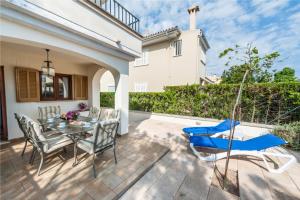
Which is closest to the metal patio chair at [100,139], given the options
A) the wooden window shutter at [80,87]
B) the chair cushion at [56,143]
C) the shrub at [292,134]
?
the chair cushion at [56,143]

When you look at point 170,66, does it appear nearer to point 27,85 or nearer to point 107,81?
point 107,81

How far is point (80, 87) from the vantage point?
245 inches

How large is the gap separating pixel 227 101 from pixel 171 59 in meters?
5.45

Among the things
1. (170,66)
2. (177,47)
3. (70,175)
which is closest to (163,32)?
(177,47)

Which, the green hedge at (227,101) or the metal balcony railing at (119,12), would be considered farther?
the green hedge at (227,101)

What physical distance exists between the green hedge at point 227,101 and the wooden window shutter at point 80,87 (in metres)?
3.65

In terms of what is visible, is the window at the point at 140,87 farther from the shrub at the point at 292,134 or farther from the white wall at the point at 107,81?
the shrub at the point at 292,134

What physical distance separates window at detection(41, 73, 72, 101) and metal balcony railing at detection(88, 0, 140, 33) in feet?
11.7

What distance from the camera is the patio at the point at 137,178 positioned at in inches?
88.7

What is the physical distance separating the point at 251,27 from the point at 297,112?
4.23 m

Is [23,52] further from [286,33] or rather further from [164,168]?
[286,33]

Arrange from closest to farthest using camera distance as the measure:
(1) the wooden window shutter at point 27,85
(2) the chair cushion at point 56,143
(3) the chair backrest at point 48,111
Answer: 1. (2) the chair cushion at point 56,143
2. (1) the wooden window shutter at point 27,85
3. (3) the chair backrest at point 48,111

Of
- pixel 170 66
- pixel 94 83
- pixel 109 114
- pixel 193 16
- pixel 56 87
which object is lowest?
pixel 109 114

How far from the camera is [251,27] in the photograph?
611 centimetres
